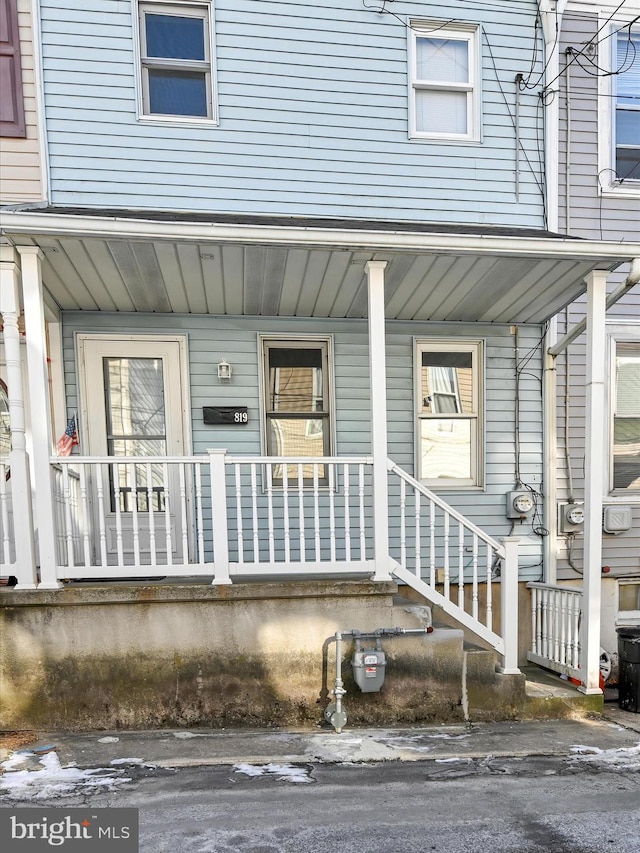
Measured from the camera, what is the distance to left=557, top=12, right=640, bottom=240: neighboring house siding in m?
4.62

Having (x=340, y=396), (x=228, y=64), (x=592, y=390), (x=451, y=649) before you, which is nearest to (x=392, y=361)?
(x=340, y=396)

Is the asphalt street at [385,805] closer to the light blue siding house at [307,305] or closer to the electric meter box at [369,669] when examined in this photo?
the electric meter box at [369,669]

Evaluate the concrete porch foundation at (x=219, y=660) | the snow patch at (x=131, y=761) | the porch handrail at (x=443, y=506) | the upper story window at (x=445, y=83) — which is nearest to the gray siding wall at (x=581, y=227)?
the upper story window at (x=445, y=83)

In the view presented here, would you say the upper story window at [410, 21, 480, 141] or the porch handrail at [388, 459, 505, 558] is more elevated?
the upper story window at [410, 21, 480, 141]

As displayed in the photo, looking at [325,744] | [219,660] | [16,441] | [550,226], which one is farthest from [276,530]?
[550,226]

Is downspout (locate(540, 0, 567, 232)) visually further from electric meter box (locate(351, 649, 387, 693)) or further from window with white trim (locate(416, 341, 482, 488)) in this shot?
electric meter box (locate(351, 649, 387, 693))

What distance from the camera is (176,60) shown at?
426cm

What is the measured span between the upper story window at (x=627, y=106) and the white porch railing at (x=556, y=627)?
4.03 m

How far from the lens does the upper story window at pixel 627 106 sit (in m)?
4.73

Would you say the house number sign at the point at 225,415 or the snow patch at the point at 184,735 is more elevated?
the house number sign at the point at 225,415

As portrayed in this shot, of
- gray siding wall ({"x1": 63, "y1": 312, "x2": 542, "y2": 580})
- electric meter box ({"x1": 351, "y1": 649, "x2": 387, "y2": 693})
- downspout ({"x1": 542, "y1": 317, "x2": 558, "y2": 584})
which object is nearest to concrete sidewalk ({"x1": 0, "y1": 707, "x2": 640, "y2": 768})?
electric meter box ({"x1": 351, "y1": 649, "x2": 387, "y2": 693})

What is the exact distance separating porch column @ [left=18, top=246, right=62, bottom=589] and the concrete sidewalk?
1049 millimetres

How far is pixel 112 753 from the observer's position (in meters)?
2.96

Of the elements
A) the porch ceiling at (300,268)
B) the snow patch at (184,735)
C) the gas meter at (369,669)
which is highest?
the porch ceiling at (300,268)
